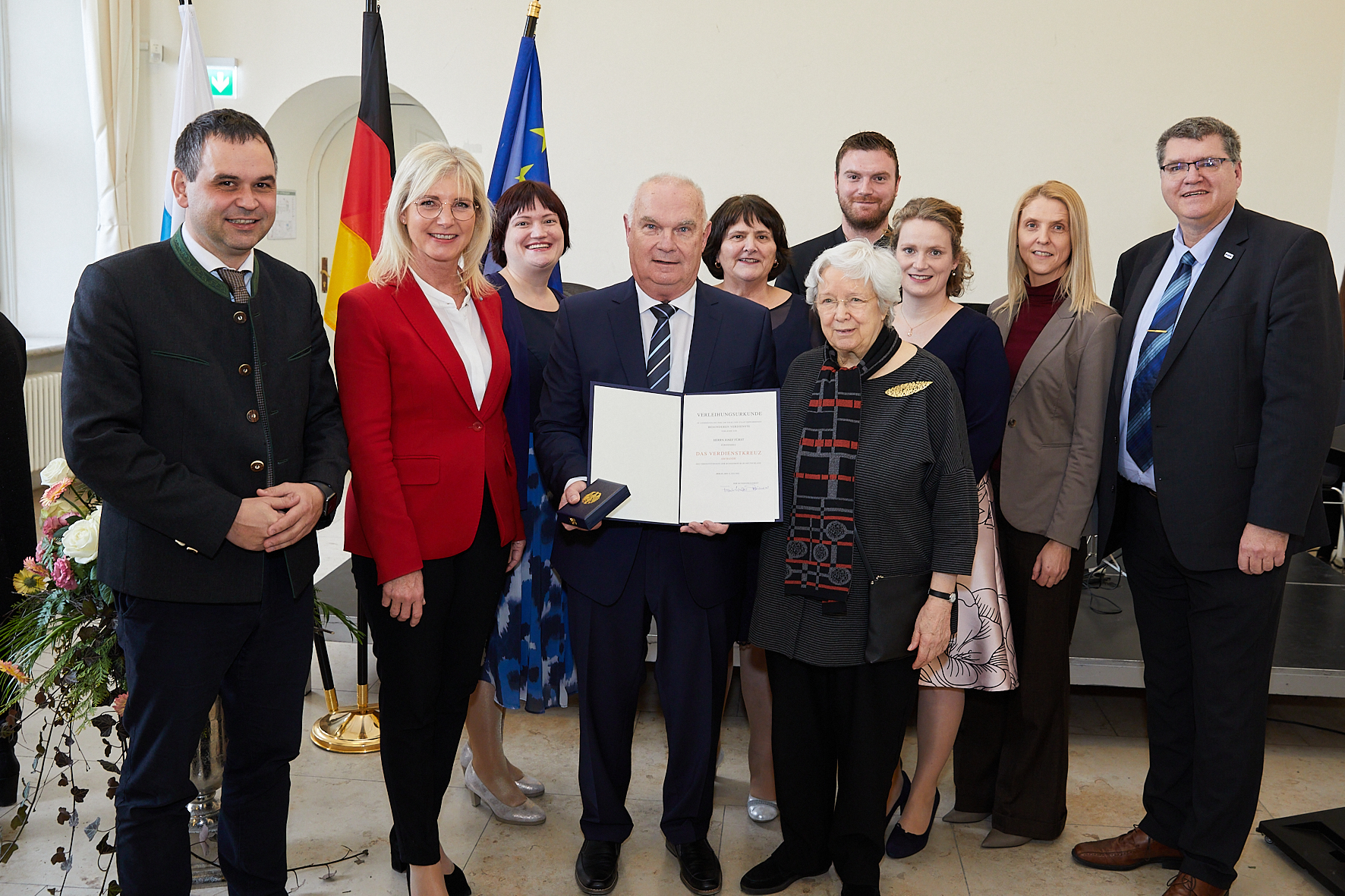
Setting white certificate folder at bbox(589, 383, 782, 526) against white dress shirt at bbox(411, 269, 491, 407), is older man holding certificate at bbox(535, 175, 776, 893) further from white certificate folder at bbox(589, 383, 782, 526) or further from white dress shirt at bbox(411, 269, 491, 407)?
white dress shirt at bbox(411, 269, 491, 407)

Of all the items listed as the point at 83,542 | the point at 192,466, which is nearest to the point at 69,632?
the point at 83,542

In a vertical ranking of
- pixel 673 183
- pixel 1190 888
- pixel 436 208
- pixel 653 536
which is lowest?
pixel 1190 888

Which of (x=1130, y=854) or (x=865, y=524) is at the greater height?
(x=865, y=524)

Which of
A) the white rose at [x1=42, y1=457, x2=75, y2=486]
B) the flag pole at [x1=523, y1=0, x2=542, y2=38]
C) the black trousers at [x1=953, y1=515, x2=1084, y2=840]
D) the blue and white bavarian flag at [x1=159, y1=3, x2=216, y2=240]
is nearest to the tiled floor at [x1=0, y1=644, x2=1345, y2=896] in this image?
the black trousers at [x1=953, y1=515, x2=1084, y2=840]

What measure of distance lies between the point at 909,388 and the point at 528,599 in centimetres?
131

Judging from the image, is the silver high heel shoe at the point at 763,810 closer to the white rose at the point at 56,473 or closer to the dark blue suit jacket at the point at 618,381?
the dark blue suit jacket at the point at 618,381

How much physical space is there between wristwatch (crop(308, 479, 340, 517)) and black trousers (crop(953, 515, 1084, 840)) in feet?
6.03

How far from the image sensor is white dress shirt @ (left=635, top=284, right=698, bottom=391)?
8.21ft

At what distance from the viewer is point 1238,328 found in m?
2.43

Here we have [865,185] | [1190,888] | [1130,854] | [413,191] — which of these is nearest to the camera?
[413,191]

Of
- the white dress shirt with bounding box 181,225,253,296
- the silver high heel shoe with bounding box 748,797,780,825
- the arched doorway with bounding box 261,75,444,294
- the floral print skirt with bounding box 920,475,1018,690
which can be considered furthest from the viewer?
the arched doorway with bounding box 261,75,444,294

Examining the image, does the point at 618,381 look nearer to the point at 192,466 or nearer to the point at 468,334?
the point at 468,334

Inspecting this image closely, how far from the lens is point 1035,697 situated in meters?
2.84

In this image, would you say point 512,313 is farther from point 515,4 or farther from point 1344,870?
point 515,4
